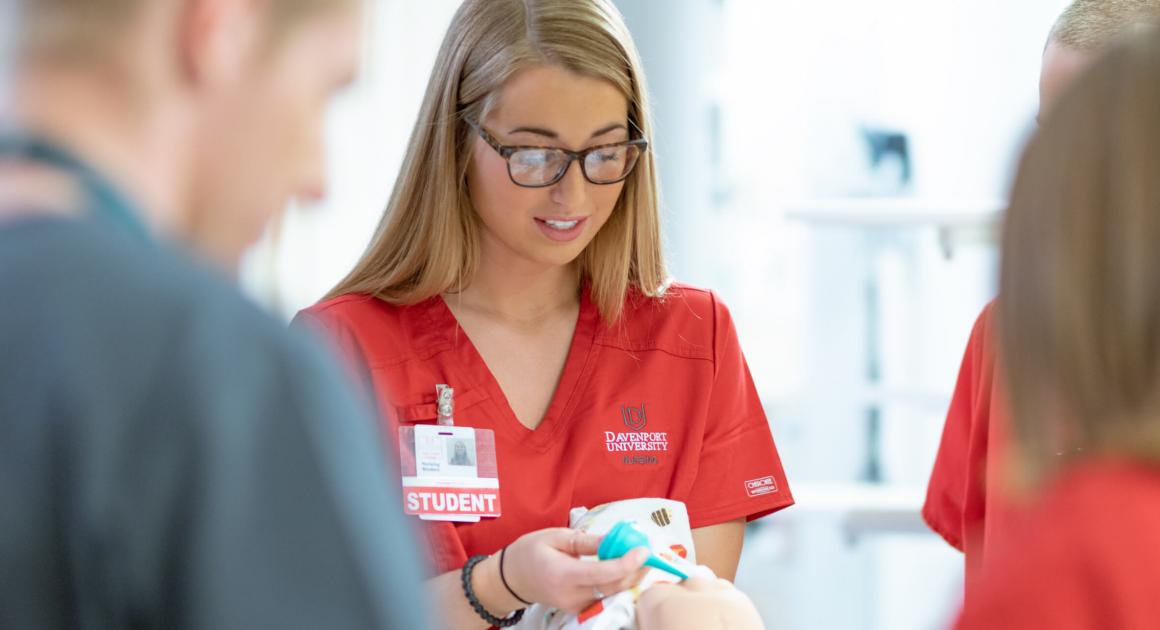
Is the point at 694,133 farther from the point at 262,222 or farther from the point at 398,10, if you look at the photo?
the point at 262,222

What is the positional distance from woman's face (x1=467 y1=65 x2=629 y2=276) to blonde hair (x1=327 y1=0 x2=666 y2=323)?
26 millimetres

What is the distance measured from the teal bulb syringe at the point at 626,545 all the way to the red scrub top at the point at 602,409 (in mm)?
225

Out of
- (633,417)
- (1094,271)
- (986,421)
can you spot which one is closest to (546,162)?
(633,417)

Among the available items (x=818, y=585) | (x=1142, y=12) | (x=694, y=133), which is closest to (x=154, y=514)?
(x=1142, y=12)

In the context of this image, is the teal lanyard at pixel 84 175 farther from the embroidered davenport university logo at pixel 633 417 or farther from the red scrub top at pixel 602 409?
the embroidered davenport university logo at pixel 633 417

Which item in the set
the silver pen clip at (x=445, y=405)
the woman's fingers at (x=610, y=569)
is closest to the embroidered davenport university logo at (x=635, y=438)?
the silver pen clip at (x=445, y=405)

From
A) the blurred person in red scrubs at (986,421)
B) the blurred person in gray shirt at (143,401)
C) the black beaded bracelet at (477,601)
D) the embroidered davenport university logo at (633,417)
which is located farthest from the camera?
the embroidered davenport university logo at (633,417)

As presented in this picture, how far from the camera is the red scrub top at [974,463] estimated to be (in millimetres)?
2047

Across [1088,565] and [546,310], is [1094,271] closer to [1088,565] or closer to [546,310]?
[1088,565]

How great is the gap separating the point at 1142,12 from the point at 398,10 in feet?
8.26

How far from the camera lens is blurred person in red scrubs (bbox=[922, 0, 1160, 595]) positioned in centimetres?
202

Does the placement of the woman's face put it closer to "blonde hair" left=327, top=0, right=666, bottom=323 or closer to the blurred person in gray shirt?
"blonde hair" left=327, top=0, right=666, bottom=323

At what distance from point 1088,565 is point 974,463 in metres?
1.31

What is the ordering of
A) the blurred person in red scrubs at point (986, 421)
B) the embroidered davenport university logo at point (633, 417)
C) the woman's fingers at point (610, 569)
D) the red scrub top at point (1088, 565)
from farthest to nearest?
the embroidered davenport university logo at point (633, 417) < the blurred person in red scrubs at point (986, 421) < the woman's fingers at point (610, 569) < the red scrub top at point (1088, 565)
